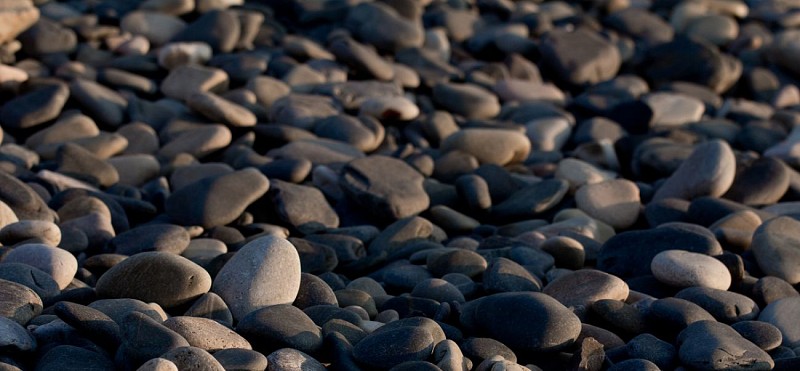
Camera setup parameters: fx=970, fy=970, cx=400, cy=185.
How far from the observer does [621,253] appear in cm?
327

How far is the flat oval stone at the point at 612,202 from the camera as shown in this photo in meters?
3.87

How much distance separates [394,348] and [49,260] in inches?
43.1

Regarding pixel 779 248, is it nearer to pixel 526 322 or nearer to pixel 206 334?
pixel 526 322

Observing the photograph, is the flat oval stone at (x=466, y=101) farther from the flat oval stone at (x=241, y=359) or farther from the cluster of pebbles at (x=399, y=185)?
the flat oval stone at (x=241, y=359)

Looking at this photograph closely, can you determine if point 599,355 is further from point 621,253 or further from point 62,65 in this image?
point 62,65

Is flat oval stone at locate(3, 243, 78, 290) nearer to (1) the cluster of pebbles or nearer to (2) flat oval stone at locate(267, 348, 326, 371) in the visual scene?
(1) the cluster of pebbles

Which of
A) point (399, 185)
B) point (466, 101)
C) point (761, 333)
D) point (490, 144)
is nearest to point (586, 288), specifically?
point (761, 333)

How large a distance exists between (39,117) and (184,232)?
1484 mm

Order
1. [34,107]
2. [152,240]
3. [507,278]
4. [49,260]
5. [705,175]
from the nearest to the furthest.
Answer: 1. [49,260]
2. [507,278]
3. [152,240]
4. [705,175]
5. [34,107]

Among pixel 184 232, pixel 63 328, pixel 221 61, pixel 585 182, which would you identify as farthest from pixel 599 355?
pixel 221 61

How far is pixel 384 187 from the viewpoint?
3.82 m

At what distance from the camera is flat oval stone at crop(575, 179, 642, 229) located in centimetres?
387

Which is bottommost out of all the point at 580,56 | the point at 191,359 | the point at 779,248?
the point at 580,56

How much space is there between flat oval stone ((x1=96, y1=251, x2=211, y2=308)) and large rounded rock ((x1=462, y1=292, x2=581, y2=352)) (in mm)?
736
